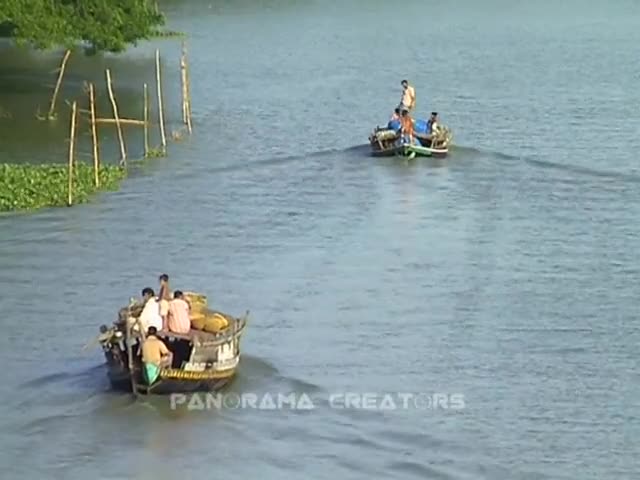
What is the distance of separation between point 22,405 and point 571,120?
3167cm

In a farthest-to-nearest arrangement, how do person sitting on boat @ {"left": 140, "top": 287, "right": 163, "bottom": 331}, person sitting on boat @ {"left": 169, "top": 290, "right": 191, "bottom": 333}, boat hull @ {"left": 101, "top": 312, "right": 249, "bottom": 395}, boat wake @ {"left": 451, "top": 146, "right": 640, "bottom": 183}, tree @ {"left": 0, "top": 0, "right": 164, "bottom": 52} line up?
tree @ {"left": 0, "top": 0, "right": 164, "bottom": 52} < boat wake @ {"left": 451, "top": 146, "right": 640, "bottom": 183} < person sitting on boat @ {"left": 169, "top": 290, "right": 191, "bottom": 333} < person sitting on boat @ {"left": 140, "top": 287, "right": 163, "bottom": 331} < boat hull @ {"left": 101, "top": 312, "right": 249, "bottom": 395}

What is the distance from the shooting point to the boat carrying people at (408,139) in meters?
46.2

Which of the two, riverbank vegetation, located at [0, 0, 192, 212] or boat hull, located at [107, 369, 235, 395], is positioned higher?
riverbank vegetation, located at [0, 0, 192, 212]

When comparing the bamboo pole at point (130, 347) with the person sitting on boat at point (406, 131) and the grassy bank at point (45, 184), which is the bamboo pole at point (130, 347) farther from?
the person sitting on boat at point (406, 131)

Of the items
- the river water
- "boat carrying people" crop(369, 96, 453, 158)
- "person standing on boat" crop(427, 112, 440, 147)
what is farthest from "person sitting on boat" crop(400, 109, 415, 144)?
the river water

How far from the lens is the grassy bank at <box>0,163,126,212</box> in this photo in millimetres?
40031

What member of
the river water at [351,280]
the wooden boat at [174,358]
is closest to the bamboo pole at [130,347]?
the wooden boat at [174,358]

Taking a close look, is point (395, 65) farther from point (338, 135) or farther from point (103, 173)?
point (103, 173)

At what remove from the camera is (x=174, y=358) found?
25.9 m

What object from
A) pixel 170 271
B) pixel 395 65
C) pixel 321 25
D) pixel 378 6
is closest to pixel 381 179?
pixel 170 271

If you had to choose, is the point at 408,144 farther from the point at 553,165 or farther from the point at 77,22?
the point at 77,22

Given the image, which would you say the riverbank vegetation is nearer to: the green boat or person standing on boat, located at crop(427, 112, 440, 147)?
the green boat

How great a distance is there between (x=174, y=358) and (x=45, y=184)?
16376mm

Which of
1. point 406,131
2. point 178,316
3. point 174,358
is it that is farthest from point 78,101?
point 174,358
